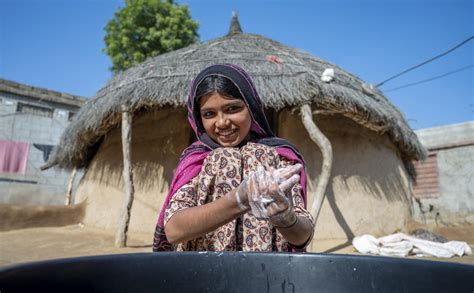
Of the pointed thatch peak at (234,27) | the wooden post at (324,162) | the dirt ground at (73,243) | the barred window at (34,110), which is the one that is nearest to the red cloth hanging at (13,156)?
the barred window at (34,110)

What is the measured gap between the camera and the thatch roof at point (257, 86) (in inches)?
213

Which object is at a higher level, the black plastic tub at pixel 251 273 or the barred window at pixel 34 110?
the barred window at pixel 34 110

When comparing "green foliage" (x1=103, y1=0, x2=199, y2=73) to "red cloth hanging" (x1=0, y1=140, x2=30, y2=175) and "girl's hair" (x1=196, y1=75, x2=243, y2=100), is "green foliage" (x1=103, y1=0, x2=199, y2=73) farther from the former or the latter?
"girl's hair" (x1=196, y1=75, x2=243, y2=100)

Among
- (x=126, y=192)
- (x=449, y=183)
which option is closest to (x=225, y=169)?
(x=126, y=192)

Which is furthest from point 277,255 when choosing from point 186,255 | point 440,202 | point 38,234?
point 440,202

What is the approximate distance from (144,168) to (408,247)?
4204 millimetres

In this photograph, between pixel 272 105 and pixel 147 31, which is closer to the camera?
pixel 272 105

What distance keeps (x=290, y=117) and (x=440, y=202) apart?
19.5 ft

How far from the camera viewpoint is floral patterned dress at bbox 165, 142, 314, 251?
121cm

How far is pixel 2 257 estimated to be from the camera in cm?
437

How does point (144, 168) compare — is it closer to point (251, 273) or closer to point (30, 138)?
point (251, 273)

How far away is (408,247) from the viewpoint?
482 centimetres

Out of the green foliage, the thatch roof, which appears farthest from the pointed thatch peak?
the green foliage

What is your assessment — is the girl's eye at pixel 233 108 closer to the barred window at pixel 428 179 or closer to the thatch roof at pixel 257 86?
the thatch roof at pixel 257 86
